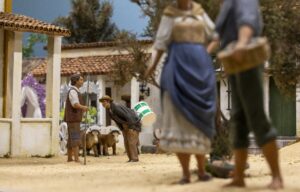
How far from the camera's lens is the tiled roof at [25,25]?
1623cm

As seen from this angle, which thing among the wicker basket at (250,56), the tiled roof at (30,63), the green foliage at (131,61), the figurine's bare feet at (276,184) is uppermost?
the tiled roof at (30,63)

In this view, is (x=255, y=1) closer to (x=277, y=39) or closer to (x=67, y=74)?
(x=277, y=39)

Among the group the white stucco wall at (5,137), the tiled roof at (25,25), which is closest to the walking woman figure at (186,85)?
the tiled roof at (25,25)

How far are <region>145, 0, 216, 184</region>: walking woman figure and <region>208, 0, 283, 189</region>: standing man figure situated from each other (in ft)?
1.47

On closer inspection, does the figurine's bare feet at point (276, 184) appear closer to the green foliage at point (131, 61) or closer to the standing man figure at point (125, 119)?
the green foliage at point (131, 61)

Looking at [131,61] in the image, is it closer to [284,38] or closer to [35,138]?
[284,38]

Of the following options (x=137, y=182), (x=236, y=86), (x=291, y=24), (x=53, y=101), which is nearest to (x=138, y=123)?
(x=291, y=24)

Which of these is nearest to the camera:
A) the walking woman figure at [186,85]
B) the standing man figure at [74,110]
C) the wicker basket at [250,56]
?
the wicker basket at [250,56]

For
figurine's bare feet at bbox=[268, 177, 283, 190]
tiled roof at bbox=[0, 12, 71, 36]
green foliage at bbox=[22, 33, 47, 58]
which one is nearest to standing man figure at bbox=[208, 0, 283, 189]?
figurine's bare feet at bbox=[268, 177, 283, 190]

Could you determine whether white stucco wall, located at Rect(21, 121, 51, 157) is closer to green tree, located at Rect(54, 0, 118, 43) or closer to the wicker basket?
the wicker basket

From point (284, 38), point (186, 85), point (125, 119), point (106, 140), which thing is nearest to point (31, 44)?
point (106, 140)

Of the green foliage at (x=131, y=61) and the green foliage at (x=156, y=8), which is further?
the green foliage at (x=131, y=61)

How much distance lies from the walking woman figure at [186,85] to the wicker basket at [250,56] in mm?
832

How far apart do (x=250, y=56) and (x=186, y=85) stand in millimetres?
1034
